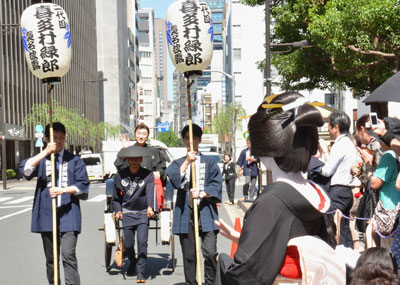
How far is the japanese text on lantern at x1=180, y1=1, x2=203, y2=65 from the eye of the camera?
6719 mm

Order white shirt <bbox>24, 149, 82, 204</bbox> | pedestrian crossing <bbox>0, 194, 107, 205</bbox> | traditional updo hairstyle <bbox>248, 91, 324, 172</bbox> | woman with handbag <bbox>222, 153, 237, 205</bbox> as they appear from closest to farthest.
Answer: traditional updo hairstyle <bbox>248, 91, 324, 172</bbox>
white shirt <bbox>24, 149, 82, 204</bbox>
woman with handbag <bbox>222, 153, 237, 205</bbox>
pedestrian crossing <bbox>0, 194, 107, 205</bbox>

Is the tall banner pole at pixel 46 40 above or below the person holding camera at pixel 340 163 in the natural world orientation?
above

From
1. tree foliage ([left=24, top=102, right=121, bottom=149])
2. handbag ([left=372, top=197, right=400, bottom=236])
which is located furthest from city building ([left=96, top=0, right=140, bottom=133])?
handbag ([left=372, top=197, right=400, bottom=236])

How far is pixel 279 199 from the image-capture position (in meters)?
2.59

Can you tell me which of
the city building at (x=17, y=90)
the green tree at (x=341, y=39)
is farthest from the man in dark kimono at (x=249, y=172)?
the city building at (x=17, y=90)

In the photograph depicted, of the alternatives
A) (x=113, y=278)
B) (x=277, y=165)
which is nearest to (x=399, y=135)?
(x=277, y=165)

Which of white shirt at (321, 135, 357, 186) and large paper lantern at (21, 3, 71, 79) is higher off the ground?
large paper lantern at (21, 3, 71, 79)

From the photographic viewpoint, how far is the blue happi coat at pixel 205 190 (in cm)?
693

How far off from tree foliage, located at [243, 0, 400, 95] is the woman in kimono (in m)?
12.8

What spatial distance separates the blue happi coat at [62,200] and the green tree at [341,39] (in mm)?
10137

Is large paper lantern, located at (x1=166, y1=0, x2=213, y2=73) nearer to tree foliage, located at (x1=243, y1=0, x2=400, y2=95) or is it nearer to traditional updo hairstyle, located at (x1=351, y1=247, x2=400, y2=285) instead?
traditional updo hairstyle, located at (x1=351, y1=247, x2=400, y2=285)

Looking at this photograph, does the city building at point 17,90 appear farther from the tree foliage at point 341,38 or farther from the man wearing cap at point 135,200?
the man wearing cap at point 135,200

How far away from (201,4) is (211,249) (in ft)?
8.70

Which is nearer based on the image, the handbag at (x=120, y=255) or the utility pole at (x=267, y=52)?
the handbag at (x=120, y=255)
